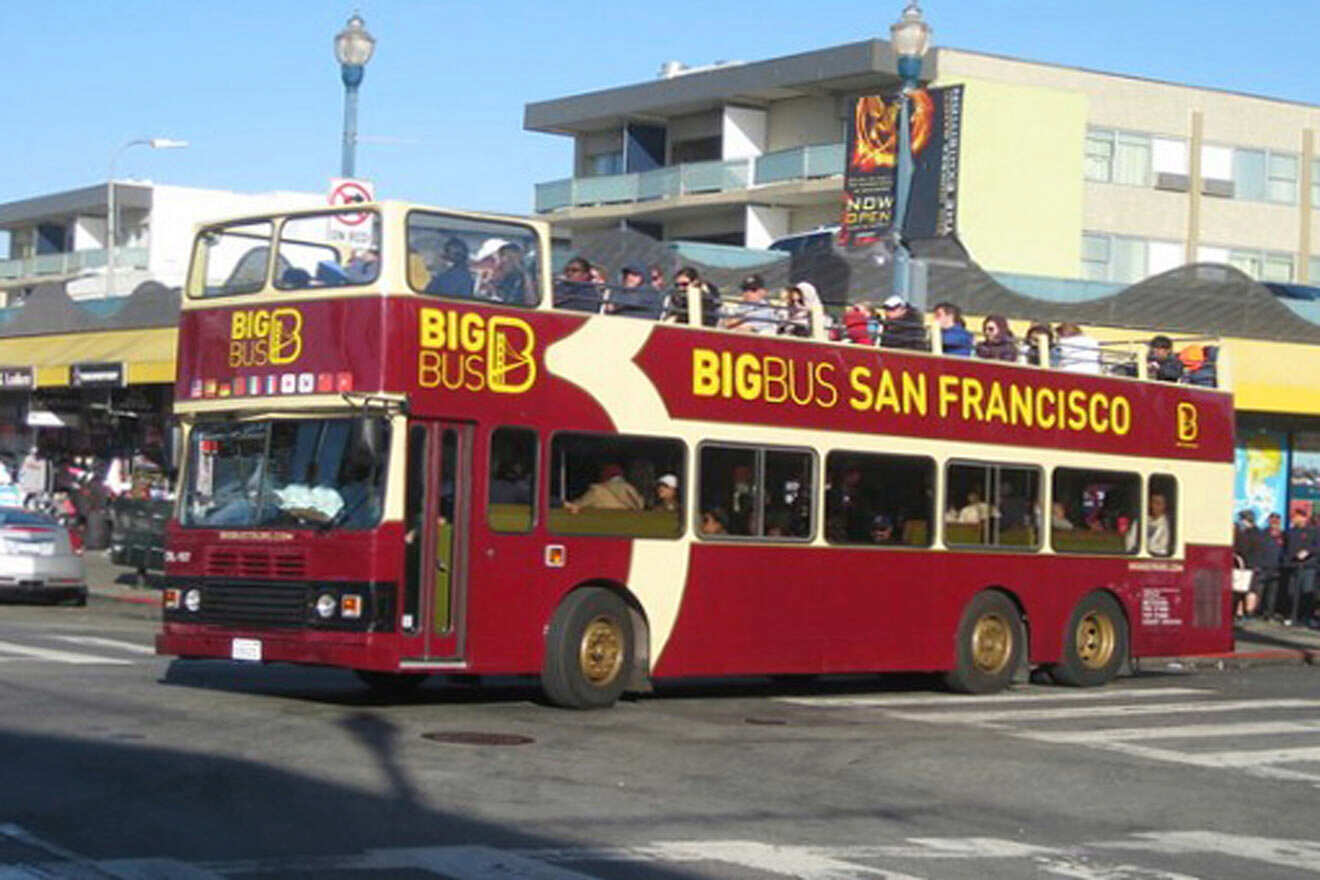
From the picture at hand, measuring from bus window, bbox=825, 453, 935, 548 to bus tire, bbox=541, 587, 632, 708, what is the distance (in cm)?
265

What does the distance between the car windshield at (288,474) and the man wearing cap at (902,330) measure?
6.07 metres

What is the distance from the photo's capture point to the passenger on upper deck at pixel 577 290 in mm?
17219

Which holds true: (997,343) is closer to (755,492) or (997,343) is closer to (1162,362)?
(1162,362)

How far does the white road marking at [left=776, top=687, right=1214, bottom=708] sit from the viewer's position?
63.5 feet

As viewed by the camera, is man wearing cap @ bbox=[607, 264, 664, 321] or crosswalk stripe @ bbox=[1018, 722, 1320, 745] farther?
man wearing cap @ bbox=[607, 264, 664, 321]

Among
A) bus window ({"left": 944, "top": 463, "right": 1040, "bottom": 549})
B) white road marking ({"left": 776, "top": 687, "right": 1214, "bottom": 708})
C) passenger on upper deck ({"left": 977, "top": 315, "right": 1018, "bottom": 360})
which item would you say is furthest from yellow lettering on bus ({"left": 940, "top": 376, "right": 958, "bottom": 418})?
white road marking ({"left": 776, "top": 687, "right": 1214, "bottom": 708})

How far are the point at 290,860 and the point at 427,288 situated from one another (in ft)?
23.7

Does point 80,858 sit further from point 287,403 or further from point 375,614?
point 287,403

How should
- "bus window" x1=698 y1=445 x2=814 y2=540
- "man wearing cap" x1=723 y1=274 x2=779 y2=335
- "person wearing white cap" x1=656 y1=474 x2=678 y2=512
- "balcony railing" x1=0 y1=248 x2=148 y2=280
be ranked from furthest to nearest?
"balcony railing" x1=0 y1=248 x2=148 y2=280
"man wearing cap" x1=723 y1=274 x2=779 y2=335
"bus window" x1=698 y1=445 x2=814 y2=540
"person wearing white cap" x1=656 y1=474 x2=678 y2=512

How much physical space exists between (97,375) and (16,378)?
4.75 metres

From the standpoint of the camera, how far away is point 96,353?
41.8m

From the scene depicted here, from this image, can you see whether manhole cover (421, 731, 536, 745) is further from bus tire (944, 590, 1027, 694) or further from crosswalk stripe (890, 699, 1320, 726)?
bus tire (944, 590, 1027, 694)


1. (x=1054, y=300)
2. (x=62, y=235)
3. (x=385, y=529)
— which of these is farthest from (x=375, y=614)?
(x=62, y=235)

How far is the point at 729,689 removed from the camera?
20516 mm
